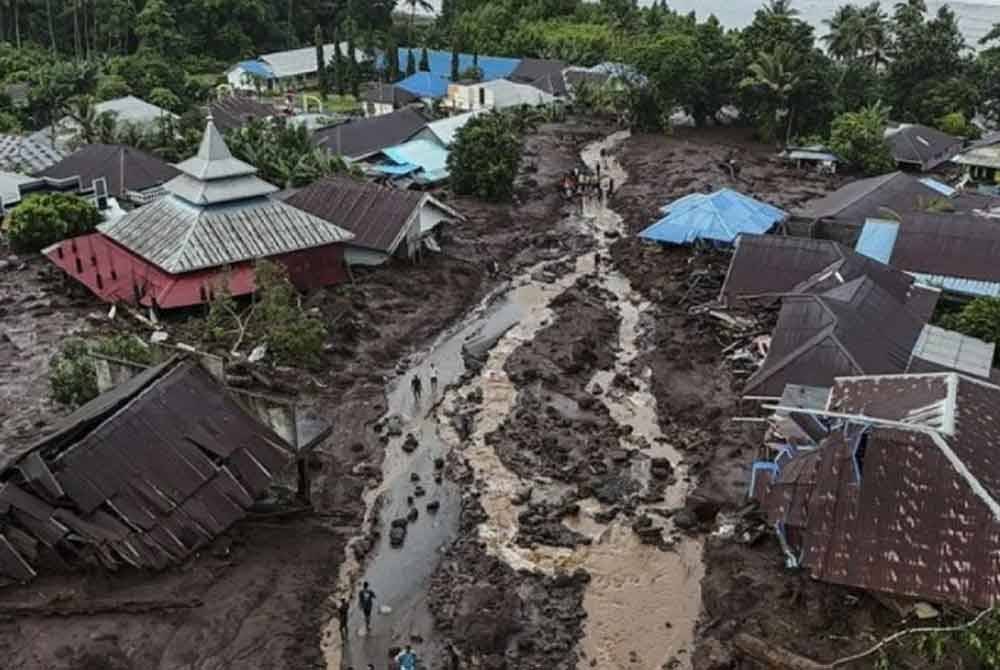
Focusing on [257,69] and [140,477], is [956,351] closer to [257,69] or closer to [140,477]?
[140,477]

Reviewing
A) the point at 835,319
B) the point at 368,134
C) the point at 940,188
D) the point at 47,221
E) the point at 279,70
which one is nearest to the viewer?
the point at 835,319

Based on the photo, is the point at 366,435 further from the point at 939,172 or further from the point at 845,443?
the point at 939,172

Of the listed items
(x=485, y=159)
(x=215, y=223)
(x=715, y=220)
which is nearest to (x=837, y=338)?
(x=715, y=220)

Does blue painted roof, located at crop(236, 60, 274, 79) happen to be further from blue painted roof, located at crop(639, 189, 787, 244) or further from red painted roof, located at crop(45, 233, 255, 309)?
blue painted roof, located at crop(639, 189, 787, 244)

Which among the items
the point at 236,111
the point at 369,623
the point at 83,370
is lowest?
the point at 369,623

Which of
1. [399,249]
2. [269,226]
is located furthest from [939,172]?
[269,226]

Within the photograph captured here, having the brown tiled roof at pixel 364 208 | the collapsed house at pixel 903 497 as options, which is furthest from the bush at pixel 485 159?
the collapsed house at pixel 903 497
